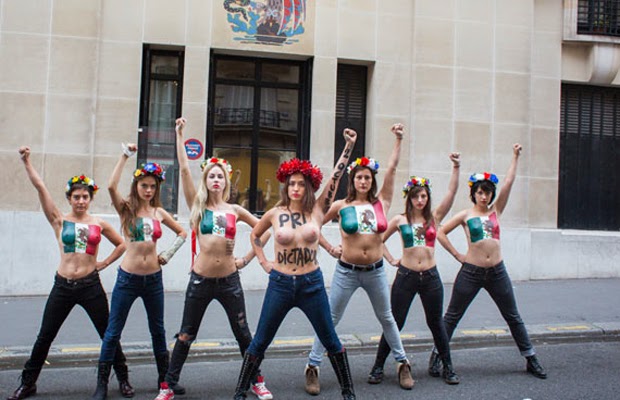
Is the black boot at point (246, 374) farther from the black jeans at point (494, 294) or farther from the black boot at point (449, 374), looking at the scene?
the black jeans at point (494, 294)

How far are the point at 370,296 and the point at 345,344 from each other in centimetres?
177

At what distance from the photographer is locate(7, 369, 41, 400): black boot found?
505 cm

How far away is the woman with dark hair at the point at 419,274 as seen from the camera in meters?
5.71

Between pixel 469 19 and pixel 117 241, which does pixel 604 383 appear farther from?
pixel 469 19

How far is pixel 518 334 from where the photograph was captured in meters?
5.97

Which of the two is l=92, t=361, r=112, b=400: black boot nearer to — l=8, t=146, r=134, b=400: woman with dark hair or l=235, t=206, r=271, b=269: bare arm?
l=8, t=146, r=134, b=400: woman with dark hair

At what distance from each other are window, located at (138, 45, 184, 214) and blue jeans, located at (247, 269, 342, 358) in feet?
21.2

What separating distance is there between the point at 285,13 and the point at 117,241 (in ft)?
22.5

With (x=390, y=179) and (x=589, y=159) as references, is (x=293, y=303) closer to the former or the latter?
(x=390, y=179)

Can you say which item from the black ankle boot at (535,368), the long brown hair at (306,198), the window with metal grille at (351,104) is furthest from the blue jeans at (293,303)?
the window with metal grille at (351,104)

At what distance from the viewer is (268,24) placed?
1091cm

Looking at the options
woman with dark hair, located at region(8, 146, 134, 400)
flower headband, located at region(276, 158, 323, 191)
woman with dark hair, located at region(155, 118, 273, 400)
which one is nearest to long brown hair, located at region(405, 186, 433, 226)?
flower headband, located at region(276, 158, 323, 191)

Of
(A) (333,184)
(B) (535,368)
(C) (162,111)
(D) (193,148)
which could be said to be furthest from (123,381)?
(C) (162,111)

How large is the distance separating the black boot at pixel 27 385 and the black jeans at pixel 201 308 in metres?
1.27
